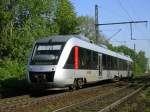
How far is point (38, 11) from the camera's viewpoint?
42281 millimetres

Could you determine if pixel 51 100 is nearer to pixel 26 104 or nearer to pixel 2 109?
pixel 26 104

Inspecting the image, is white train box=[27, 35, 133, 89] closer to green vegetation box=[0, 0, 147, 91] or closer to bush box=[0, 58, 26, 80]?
bush box=[0, 58, 26, 80]

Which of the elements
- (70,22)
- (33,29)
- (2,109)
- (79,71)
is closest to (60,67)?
(79,71)

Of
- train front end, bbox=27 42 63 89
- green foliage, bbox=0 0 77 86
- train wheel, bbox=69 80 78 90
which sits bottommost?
train wheel, bbox=69 80 78 90

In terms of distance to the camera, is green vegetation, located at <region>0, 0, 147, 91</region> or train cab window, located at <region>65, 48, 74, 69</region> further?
green vegetation, located at <region>0, 0, 147, 91</region>

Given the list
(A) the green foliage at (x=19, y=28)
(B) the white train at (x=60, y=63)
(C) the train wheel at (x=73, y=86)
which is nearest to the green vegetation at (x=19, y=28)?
(A) the green foliage at (x=19, y=28)

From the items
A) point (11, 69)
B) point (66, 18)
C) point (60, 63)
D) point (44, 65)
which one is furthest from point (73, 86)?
point (66, 18)

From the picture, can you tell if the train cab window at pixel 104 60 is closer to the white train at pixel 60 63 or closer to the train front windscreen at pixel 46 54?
the white train at pixel 60 63

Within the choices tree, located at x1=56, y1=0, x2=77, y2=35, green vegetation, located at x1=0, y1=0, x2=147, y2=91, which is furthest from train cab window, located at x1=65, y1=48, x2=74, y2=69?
tree, located at x1=56, y1=0, x2=77, y2=35

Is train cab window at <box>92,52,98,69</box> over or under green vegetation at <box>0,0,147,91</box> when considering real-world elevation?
under

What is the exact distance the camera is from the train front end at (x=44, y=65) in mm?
21391

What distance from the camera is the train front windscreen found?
2181 centimetres

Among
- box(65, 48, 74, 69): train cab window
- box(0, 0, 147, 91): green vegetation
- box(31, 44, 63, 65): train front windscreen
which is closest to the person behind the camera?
box(31, 44, 63, 65): train front windscreen

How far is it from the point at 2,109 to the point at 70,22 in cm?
4836
